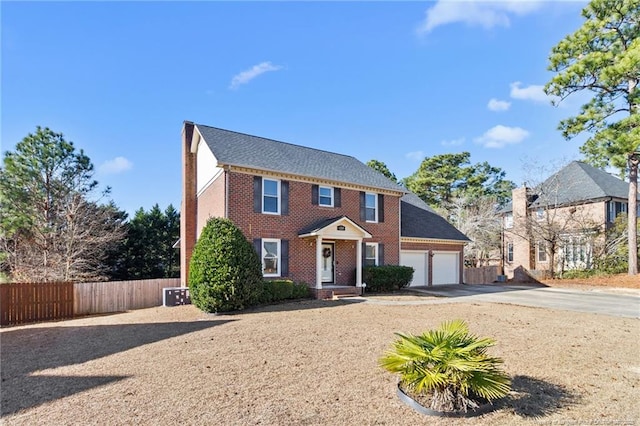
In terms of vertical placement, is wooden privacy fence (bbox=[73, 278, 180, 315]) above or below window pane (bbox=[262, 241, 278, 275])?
below

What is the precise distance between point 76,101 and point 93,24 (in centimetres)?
681

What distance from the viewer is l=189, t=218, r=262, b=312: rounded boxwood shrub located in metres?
11.4

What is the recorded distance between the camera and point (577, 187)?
2789cm

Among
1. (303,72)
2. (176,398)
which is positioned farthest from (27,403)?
(303,72)

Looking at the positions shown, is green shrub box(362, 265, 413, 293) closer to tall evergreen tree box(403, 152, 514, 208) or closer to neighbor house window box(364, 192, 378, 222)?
neighbor house window box(364, 192, 378, 222)

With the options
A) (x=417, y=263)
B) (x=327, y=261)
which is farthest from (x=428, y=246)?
(x=327, y=261)

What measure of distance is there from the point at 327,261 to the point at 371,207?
12.8 feet

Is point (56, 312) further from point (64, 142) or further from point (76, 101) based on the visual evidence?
point (64, 142)

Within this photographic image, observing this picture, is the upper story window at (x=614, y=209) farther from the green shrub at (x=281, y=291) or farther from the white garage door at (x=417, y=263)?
the green shrub at (x=281, y=291)

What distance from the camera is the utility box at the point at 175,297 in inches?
578

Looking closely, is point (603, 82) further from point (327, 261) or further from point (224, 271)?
point (224, 271)

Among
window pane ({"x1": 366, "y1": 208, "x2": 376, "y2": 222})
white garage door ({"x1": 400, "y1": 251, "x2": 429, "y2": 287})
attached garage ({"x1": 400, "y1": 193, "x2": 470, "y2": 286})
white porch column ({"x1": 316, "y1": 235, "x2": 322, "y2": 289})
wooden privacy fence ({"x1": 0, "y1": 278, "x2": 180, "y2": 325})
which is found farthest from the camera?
attached garage ({"x1": 400, "y1": 193, "x2": 470, "y2": 286})

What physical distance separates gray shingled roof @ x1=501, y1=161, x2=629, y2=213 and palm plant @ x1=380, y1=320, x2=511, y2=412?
1000 inches

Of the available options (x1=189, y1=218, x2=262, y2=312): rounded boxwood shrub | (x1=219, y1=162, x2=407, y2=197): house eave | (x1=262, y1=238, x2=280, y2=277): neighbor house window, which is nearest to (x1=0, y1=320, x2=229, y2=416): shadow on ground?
(x1=189, y1=218, x2=262, y2=312): rounded boxwood shrub
